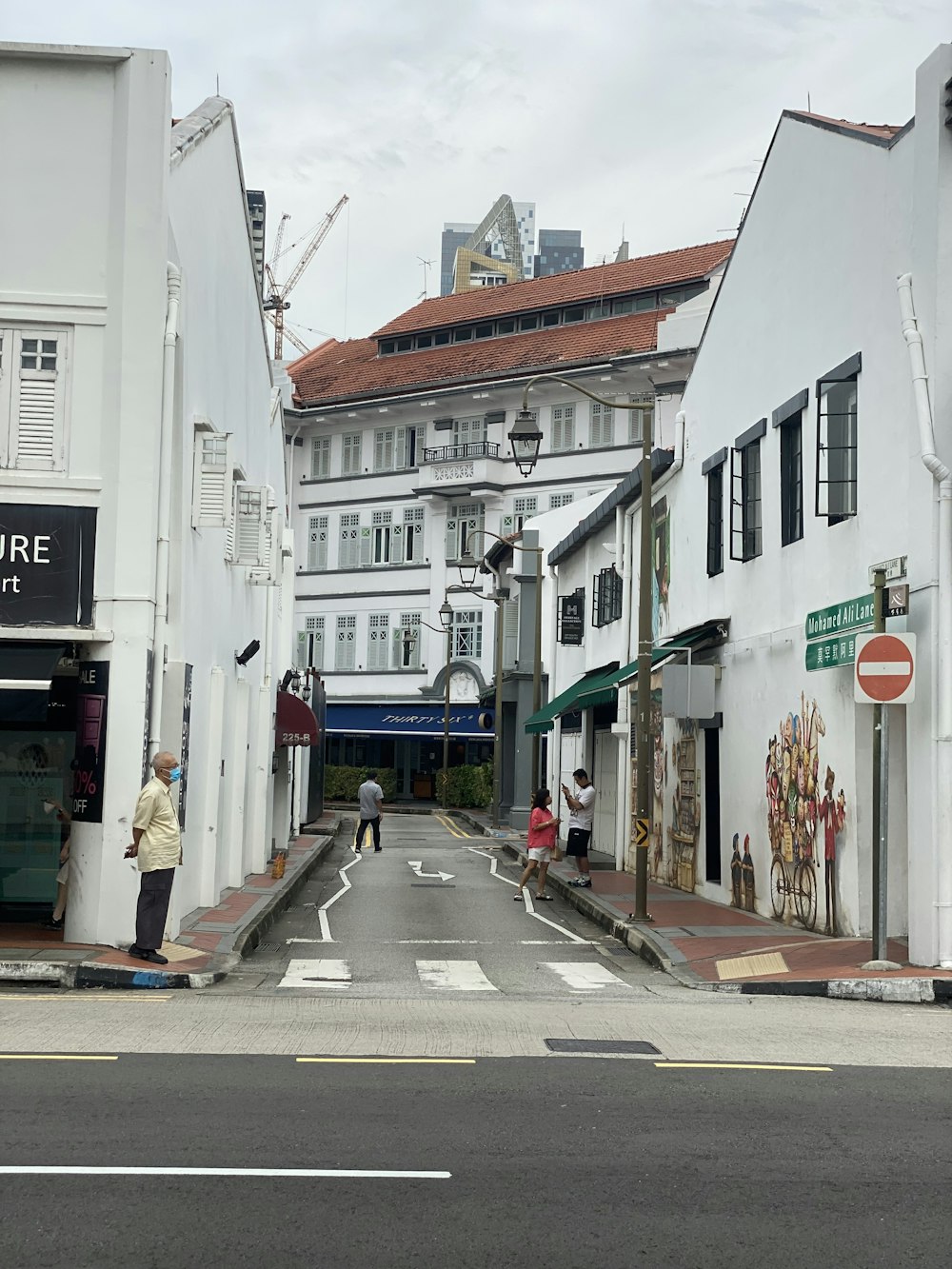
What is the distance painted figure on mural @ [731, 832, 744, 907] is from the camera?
20.0 metres

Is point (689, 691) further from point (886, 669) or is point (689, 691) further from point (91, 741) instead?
point (91, 741)

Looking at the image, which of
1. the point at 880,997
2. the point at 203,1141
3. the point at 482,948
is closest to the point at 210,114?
the point at 482,948

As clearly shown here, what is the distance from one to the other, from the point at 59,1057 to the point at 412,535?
51.7 meters

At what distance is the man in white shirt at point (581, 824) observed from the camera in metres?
23.4

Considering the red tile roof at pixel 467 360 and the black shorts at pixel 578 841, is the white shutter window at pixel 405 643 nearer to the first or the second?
the red tile roof at pixel 467 360

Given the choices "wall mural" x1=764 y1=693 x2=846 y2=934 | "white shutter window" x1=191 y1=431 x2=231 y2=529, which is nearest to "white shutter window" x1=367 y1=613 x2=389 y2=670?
"wall mural" x1=764 y1=693 x2=846 y2=934

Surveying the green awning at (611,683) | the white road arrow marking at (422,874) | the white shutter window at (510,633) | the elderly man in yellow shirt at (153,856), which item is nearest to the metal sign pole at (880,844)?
the elderly man in yellow shirt at (153,856)

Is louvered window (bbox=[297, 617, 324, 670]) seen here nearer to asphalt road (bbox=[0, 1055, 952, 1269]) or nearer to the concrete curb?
the concrete curb

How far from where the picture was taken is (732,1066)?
9.00m

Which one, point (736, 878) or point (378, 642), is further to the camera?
point (378, 642)

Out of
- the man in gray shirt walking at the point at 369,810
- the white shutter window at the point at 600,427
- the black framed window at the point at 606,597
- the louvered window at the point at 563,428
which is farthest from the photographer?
the louvered window at the point at 563,428

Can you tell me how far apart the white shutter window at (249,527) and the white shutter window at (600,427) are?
1378 inches

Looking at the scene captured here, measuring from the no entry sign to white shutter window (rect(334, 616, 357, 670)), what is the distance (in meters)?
48.7

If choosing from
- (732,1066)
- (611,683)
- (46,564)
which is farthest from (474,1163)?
(611,683)
